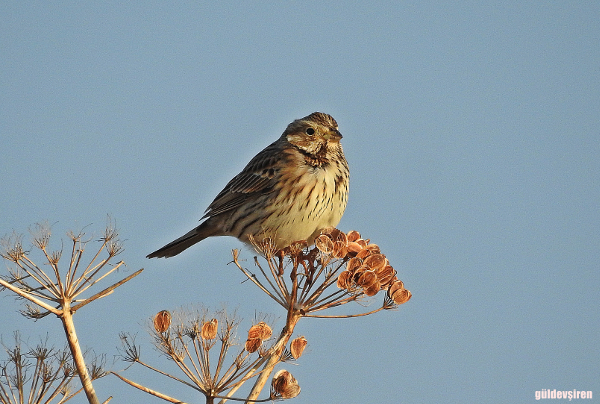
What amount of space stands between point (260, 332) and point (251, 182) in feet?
15.9

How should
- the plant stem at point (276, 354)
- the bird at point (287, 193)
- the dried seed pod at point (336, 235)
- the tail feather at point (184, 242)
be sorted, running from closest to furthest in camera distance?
the plant stem at point (276, 354)
the dried seed pod at point (336, 235)
the bird at point (287, 193)
the tail feather at point (184, 242)

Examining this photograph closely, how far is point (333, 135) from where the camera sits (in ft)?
30.4

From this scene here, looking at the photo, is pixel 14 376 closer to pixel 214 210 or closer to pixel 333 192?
pixel 333 192

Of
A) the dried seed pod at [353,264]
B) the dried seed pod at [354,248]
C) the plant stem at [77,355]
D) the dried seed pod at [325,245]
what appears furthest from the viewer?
the dried seed pod at [354,248]

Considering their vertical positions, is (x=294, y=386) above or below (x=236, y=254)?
below

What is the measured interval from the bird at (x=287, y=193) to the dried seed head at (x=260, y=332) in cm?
310

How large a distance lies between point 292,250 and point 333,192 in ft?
7.70

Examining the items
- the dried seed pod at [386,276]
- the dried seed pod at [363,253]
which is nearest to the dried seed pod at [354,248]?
the dried seed pod at [363,253]

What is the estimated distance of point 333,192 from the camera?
28.7ft

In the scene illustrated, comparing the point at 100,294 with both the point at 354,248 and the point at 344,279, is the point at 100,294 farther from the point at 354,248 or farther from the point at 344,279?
the point at 354,248

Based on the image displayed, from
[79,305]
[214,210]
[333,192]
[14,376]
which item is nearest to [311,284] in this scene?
[79,305]

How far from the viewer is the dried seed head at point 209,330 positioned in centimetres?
493

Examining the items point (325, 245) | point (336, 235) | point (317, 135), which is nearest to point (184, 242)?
point (317, 135)

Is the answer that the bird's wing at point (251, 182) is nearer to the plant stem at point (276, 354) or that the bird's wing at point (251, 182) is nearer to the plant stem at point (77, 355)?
the plant stem at point (276, 354)
